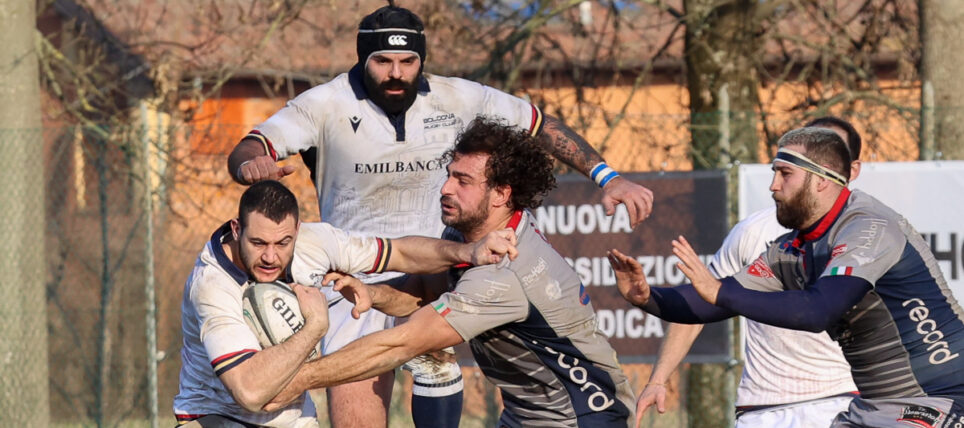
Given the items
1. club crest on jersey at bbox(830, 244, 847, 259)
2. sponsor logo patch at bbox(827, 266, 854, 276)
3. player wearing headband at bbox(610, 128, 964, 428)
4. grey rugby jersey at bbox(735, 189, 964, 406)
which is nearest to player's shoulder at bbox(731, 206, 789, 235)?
player wearing headband at bbox(610, 128, 964, 428)

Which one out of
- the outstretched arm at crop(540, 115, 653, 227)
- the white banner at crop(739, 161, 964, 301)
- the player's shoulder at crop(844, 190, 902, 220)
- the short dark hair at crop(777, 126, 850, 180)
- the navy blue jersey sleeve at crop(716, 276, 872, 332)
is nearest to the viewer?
the navy blue jersey sleeve at crop(716, 276, 872, 332)

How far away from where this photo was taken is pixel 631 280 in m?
4.95

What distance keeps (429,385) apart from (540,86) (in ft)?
17.4

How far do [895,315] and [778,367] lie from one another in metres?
1.46

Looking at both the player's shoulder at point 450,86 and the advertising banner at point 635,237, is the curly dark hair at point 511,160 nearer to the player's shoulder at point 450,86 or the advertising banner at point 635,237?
the player's shoulder at point 450,86

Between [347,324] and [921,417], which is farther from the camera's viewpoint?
[347,324]

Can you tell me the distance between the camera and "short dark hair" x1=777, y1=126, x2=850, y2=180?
16.4ft

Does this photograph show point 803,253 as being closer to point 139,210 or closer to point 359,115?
point 359,115

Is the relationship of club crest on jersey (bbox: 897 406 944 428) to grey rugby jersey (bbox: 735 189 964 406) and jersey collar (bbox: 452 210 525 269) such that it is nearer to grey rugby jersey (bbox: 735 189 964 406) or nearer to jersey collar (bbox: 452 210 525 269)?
grey rugby jersey (bbox: 735 189 964 406)

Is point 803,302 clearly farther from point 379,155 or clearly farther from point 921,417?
point 379,155

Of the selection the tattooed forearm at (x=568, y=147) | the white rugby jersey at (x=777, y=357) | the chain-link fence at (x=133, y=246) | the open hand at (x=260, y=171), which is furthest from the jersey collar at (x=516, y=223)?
the chain-link fence at (x=133, y=246)

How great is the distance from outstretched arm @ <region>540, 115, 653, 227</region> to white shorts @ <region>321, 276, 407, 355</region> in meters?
0.99

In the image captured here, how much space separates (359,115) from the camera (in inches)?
227

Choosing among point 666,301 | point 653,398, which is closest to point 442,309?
point 666,301
